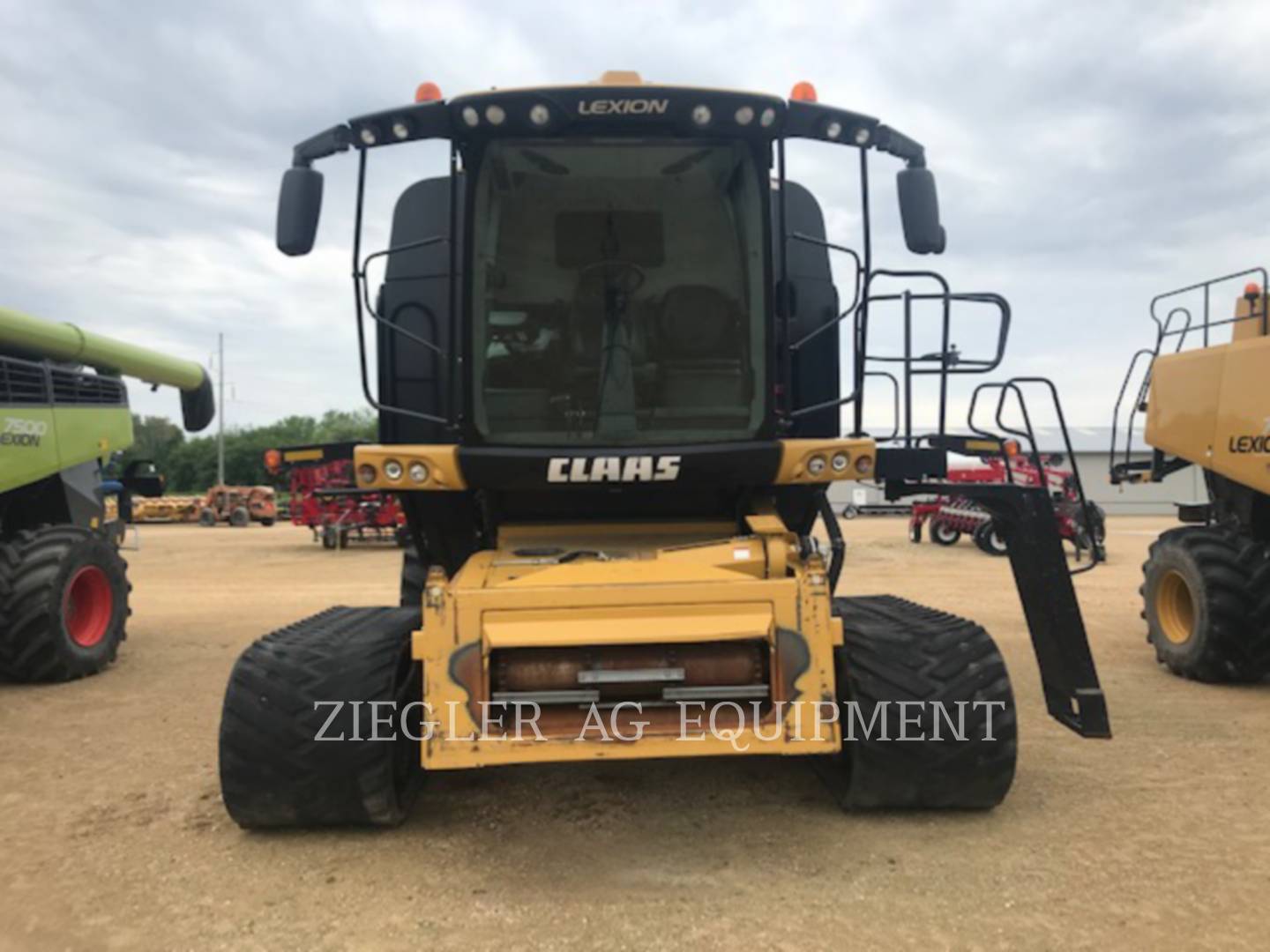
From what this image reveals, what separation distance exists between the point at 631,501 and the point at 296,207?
2.07m

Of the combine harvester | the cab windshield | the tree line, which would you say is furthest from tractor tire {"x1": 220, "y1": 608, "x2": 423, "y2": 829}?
the tree line

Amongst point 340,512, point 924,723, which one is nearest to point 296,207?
point 924,723

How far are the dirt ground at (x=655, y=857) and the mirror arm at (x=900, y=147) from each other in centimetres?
284

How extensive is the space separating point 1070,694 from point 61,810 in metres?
4.44

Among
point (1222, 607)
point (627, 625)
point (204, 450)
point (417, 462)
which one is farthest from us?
point (204, 450)

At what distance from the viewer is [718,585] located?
12.8ft

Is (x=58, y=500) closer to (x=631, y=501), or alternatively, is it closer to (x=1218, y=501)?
(x=631, y=501)

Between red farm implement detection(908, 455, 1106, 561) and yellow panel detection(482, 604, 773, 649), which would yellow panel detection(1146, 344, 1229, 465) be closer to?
yellow panel detection(482, 604, 773, 649)

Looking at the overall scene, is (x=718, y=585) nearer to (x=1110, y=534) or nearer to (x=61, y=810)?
(x=61, y=810)

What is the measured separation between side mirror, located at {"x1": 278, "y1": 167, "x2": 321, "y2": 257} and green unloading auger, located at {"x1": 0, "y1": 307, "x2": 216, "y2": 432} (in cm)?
519

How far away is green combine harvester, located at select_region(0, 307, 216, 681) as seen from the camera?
724cm

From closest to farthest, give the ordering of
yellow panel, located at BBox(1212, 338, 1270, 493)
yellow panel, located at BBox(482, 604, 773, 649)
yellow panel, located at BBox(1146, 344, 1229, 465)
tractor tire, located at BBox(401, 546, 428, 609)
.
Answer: yellow panel, located at BBox(482, 604, 773, 649), tractor tire, located at BBox(401, 546, 428, 609), yellow panel, located at BBox(1212, 338, 1270, 493), yellow panel, located at BBox(1146, 344, 1229, 465)

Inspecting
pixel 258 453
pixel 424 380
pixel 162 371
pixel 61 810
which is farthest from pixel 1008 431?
pixel 258 453

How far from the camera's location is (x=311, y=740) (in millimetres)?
3961
